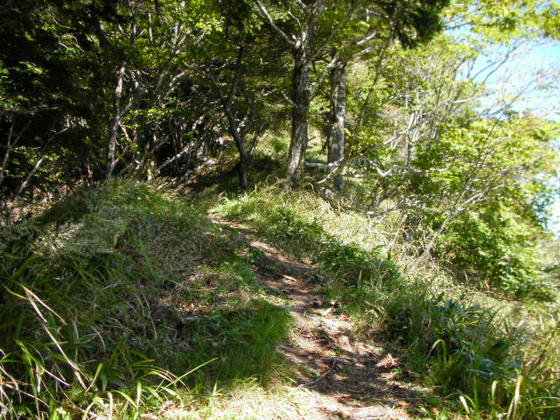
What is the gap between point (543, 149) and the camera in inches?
380

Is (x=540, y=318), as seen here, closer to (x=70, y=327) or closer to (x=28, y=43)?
(x=70, y=327)

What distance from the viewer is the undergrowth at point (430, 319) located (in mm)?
2598

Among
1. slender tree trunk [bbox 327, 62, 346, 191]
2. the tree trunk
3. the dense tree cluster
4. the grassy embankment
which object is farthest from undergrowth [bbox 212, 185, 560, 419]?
slender tree trunk [bbox 327, 62, 346, 191]

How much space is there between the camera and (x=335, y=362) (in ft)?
10.9

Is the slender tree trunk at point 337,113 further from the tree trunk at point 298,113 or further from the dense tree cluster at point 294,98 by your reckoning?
the tree trunk at point 298,113

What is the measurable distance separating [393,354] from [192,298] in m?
1.96

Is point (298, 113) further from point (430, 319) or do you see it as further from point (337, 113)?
point (430, 319)

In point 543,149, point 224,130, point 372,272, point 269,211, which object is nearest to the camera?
point 372,272

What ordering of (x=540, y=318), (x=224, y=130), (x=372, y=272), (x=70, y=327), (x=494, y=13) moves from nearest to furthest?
(x=70, y=327) → (x=540, y=318) → (x=372, y=272) → (x=494, y=13) → (x=224, y=130)

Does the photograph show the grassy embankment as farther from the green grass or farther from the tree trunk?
the tree trunk

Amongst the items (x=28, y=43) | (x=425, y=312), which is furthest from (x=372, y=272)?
(x=28, y=43)

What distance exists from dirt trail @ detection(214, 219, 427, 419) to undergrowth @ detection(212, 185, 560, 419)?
212 mm

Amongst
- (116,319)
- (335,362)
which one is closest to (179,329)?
(116,319)

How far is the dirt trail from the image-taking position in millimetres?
2715
